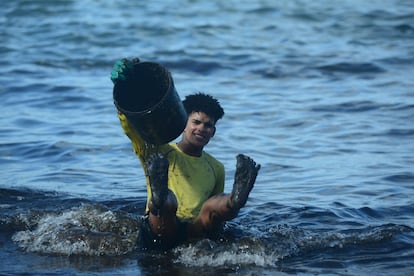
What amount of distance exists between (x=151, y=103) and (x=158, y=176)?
2.49ft

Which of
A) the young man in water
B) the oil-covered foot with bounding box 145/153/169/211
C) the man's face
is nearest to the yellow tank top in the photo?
the young man in water

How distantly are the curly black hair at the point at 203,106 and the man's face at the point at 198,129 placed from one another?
1.4 inches

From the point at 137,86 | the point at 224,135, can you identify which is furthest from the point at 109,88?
the point at 137,86

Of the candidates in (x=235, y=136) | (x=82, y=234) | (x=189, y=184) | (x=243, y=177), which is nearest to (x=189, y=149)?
(x=189, y=184)

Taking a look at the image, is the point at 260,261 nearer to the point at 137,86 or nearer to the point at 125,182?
the point at 137,86

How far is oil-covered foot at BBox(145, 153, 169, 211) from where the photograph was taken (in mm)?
6453

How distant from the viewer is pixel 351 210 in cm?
843

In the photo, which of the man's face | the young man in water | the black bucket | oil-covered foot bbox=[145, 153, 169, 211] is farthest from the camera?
the man's face

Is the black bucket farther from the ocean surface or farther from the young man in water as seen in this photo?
the ocean surface

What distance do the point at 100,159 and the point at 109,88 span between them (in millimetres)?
4158

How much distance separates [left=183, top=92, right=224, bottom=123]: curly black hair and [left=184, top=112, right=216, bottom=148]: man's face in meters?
0.03

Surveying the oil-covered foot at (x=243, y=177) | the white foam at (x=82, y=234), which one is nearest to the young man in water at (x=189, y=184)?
the oil-covered foot at (x=243, y=177)

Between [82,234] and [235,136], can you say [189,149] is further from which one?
[235,136]

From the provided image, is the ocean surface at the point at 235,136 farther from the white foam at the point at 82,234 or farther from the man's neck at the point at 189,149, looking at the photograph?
the man's neck at the point at 189,149
